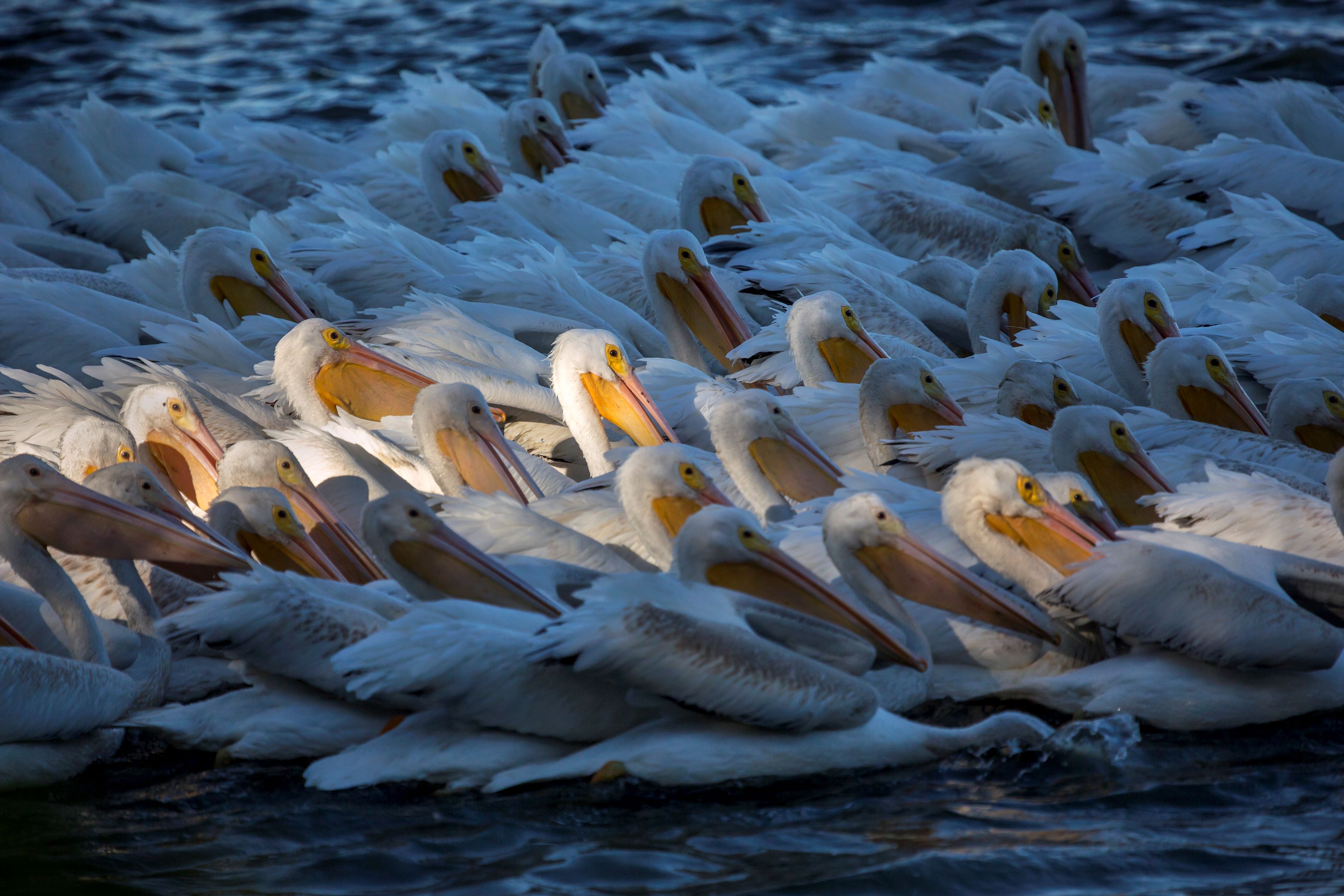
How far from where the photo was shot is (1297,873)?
3.02 m

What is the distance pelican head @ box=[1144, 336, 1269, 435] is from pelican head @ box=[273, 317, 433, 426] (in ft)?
7.50

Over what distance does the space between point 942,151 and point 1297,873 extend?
18.7 feet

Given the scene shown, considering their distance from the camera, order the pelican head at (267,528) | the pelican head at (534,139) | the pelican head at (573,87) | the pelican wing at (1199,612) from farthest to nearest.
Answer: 1. the pelican head at (573,87)
2. the pelican head at (534,139)
3. the pelican head at (267,528)
4. the pelican wing at (1199,612)

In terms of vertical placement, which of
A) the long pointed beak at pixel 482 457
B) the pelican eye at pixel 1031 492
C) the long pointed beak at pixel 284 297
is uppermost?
the long pointed beak at pixel 284 297

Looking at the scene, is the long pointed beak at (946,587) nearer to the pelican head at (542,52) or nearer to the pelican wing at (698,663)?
the pelican wing at (698,663)

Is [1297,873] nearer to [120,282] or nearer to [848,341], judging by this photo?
[848,341]

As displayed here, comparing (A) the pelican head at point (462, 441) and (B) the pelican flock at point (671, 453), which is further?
(A) the pelican head at point (462, 441)

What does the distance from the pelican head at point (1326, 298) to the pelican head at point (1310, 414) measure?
79cm

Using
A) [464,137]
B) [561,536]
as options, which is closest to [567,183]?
[464,137]

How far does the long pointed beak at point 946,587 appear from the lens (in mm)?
3756

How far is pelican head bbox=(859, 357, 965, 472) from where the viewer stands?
15.4 feet

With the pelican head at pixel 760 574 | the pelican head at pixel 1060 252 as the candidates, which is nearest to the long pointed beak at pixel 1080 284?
the pelican head at pixel 1060 252

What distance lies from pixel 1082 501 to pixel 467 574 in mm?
1505

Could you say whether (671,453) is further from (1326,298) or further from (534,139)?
(534,139)
